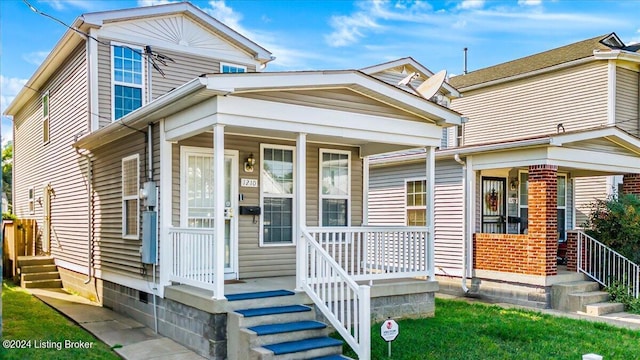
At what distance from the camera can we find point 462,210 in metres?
11.2

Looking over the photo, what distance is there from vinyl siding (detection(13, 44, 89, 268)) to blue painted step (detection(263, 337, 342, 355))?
6484 millimetres

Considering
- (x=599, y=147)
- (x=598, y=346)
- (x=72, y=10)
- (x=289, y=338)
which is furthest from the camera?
(x=72, y=10)

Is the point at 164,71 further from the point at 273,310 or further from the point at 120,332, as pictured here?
the point at 273,310

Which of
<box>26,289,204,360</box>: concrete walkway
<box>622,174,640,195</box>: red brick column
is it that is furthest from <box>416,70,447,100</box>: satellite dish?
<box>26,289,204,360</box>: concrete walkway

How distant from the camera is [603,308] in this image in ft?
30.3

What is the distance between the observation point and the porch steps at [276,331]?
5.92 m

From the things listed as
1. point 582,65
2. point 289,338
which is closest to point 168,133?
point 289,338

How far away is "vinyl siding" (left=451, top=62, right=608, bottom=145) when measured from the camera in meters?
14.2

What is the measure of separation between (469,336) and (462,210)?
4615 mm

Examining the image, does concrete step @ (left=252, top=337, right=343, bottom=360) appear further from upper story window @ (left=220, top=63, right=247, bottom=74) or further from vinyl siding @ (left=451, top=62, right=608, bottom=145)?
vinyl siding @ (left=451, top=62, right=608, bottom=145)

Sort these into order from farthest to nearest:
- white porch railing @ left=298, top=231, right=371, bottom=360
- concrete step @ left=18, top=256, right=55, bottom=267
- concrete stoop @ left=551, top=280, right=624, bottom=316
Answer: concrete step @ left=18, top=256, right=55, bottom=267 < concrete stoop @ left=551, top=280, right=624, bottom=316 < white porch railing @ left=298, top=231, right=371, bottom=360

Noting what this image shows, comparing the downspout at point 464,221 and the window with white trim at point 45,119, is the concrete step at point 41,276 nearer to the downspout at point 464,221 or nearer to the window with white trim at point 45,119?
the window with white trim at point 45,119

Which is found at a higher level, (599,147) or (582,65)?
(582,65)

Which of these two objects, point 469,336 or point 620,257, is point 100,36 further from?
point 620,257
